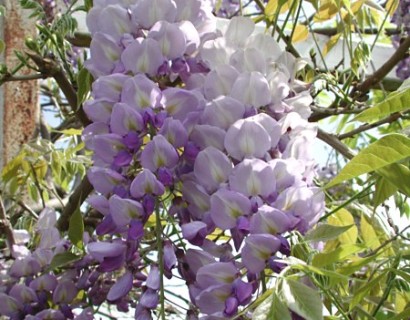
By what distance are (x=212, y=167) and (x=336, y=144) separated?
0.39 metres

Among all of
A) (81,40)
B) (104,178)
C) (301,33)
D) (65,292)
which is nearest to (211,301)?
(104,178)

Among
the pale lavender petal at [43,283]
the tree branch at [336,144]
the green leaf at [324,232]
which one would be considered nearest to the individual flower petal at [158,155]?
the green leaf at [324,232]

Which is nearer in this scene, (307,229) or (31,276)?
(307,229)

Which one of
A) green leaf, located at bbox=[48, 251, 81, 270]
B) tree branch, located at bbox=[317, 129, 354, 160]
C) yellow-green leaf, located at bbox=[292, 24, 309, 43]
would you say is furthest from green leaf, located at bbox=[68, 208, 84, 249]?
yellow-green leaf, located at bbox=[292, 24, 309, 43]

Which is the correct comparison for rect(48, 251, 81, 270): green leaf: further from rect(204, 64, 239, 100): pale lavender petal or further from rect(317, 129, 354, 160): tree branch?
rect(317, 129, 354, 160): tree branch

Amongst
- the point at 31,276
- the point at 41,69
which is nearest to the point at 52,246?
the point at 31,276

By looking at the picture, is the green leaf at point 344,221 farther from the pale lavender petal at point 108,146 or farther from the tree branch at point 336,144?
the pale lavender petal at point 108,146

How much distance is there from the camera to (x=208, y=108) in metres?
0.59

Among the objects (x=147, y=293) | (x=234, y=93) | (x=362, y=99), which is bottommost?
(x=362, y=99)

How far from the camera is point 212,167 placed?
559 mm

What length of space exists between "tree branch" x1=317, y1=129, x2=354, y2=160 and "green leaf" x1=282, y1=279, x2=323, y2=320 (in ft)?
1.39

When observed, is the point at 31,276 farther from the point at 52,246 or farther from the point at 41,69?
the point at 41,69

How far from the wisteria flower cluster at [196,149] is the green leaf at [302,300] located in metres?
0.04

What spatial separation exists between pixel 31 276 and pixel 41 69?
22cm
